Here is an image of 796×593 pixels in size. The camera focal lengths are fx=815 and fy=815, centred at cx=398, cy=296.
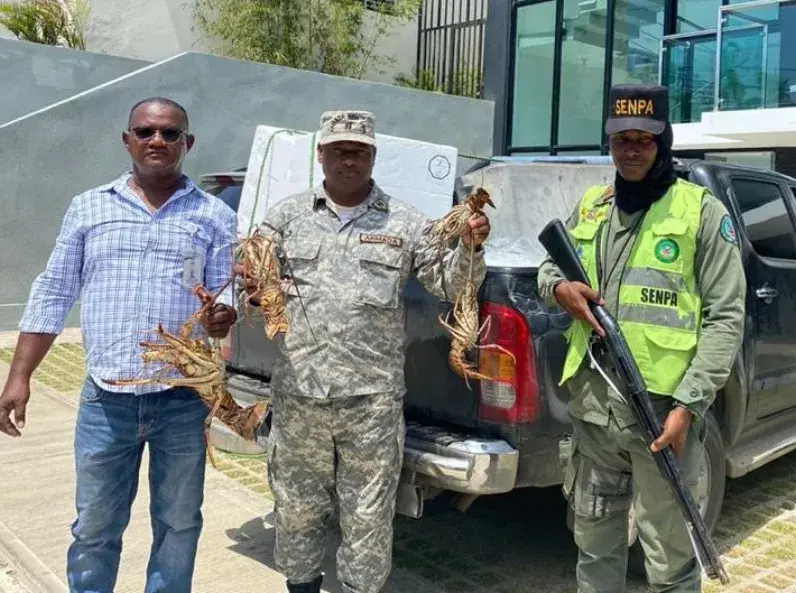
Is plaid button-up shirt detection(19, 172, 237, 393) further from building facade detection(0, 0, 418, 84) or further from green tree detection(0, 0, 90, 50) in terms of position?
building facade detection(0, 0, 418, 84)

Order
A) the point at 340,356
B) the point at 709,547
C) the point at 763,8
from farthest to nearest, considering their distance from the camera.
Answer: the point at 763,8
the point at 340,356
the point at 709,547

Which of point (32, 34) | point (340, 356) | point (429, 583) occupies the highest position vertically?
point (32, 34)

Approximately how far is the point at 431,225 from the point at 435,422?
0.83 meters

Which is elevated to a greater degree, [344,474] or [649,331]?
[649,331]

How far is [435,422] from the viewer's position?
3.18 metres

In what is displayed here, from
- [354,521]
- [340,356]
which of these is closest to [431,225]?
[340,356]

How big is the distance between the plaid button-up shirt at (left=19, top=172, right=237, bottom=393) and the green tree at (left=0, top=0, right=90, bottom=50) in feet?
32.0

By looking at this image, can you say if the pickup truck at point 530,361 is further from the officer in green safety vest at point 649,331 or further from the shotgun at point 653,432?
the shotgun at point 653,432

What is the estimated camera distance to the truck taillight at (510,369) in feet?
9.70

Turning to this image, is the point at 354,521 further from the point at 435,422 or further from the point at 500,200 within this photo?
the point at 500,200

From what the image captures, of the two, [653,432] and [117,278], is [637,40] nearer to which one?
[653,432]

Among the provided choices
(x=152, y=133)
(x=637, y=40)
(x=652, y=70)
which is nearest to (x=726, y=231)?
(x=152, y=133)

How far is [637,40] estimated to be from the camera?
12648mm

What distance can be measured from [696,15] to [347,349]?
10.9 metres
